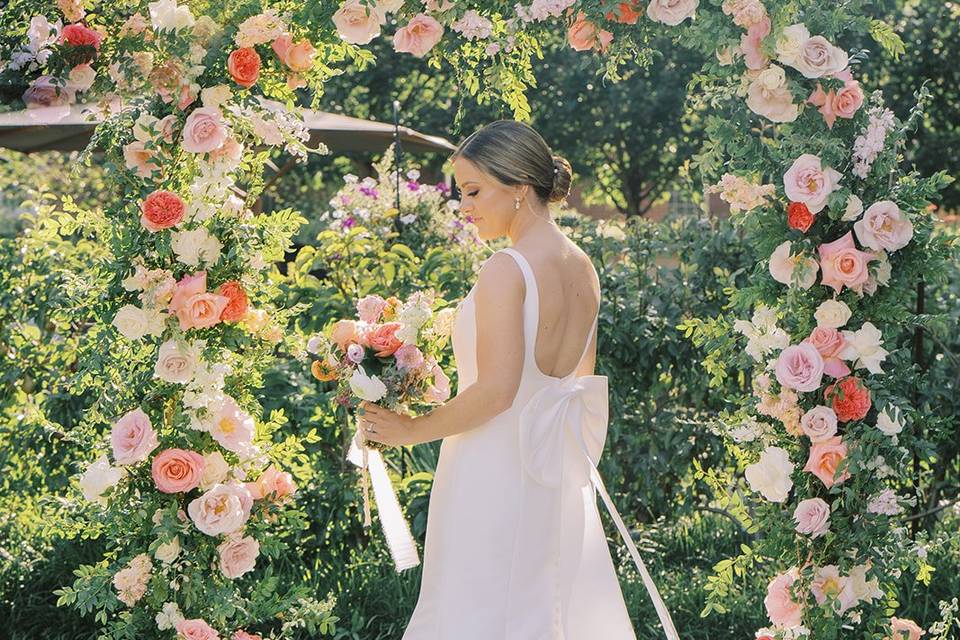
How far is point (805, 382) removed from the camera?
127 inches

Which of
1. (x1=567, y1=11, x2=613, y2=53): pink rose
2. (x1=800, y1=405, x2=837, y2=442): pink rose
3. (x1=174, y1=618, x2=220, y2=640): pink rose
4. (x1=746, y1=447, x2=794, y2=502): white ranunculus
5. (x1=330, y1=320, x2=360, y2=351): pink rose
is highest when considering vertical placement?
(x1=567, y1=11, x2=613, y2=53): pink rose

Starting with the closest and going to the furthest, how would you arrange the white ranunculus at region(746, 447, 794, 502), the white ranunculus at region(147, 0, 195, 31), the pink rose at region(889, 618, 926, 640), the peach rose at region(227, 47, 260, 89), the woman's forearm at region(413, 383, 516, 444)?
the woman's forearm at region(413, 383, 516, 444) → the white ranunculus at region(147, 0, 195, 31) → the peach rose at region(227, 47, 260, 89) → the white ranunculus at region(746, 447, 794, 502) → the pink rose at region(889, 618, 926, 640)

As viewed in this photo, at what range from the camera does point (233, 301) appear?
10.8ft

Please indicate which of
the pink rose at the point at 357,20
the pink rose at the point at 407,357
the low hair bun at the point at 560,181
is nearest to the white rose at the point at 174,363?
the pink rose at the point at 407,357

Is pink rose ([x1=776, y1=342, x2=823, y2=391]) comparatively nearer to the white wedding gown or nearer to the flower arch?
the flower arch

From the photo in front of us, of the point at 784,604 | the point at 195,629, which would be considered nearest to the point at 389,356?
the point at 195,629

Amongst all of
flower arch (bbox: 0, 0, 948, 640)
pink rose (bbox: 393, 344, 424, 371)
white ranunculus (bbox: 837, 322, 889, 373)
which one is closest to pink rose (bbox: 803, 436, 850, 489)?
flower arch (bbox: 0, 0, 948, 640)

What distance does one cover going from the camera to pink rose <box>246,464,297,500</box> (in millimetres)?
3449

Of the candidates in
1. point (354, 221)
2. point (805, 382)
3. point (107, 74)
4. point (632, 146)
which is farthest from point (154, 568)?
point (632, 146)

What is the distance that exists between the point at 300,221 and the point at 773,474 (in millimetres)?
1557

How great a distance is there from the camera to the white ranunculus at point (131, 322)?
3.18m

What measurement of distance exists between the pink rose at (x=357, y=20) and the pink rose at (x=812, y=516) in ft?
5.82

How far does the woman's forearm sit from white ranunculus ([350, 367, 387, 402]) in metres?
0.14

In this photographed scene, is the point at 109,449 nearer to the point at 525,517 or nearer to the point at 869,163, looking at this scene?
the point at 525,517
